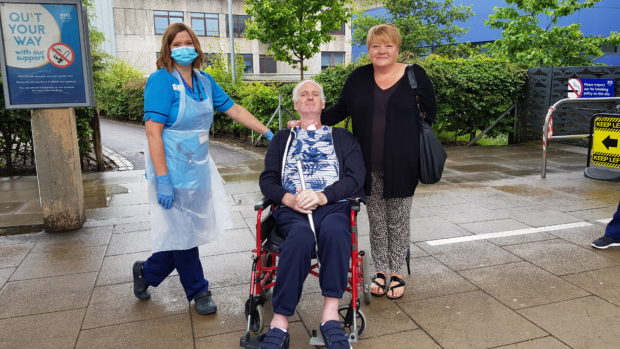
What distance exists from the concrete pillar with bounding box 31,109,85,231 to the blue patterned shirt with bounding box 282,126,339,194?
297cm

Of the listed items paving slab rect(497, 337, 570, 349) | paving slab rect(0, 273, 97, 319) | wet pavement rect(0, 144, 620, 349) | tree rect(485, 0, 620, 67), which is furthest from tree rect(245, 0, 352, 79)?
paving slab rect(497, 337, 570, 349)

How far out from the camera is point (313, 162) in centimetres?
337

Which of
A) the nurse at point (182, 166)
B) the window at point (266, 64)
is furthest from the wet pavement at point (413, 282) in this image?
the window at point (266, 64)

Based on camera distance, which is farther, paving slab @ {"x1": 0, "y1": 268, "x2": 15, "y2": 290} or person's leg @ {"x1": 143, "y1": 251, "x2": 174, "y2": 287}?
paving slab @ {"x1": 0, "y1": 268, "x2": 15, "y2": 290}

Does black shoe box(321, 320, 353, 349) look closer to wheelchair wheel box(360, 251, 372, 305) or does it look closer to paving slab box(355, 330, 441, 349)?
paving slab box(355, 330, 441, 349)

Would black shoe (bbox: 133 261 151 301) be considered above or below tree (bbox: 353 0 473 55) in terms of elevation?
below

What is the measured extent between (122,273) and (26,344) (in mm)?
1108

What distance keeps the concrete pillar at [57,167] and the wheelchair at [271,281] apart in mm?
2897

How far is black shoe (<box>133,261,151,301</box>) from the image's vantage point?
3602 millimetres

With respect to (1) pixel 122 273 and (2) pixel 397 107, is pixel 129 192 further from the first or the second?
(2) pixel 397 107

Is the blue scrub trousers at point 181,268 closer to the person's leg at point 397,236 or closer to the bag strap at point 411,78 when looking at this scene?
the person's leg at point 397,236

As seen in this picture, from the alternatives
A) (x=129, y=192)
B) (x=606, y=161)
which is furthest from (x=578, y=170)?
(x=129, y=192)

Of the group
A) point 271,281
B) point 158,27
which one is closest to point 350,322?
point 271,281

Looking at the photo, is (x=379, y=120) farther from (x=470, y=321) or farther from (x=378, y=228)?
(x=470, y=321)
